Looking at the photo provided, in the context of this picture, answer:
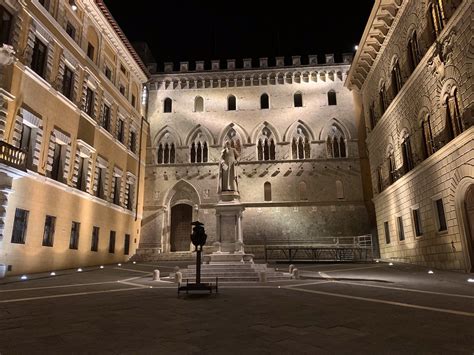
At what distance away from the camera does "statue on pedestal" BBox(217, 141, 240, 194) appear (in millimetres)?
15734

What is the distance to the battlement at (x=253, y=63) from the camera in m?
32.3

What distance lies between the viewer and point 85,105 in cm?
2228

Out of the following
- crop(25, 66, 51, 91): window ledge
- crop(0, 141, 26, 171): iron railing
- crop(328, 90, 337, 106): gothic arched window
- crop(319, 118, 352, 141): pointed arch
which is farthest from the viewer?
crop(328, 90, 337, 106): gothic arched window

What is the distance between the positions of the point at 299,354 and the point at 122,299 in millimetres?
5560

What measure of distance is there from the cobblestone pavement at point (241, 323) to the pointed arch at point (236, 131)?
23.6 metres

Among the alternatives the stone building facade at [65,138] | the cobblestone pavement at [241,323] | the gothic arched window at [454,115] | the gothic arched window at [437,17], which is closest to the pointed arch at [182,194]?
the stone building facade at [65,138]

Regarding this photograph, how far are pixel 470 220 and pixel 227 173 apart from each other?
384 inches

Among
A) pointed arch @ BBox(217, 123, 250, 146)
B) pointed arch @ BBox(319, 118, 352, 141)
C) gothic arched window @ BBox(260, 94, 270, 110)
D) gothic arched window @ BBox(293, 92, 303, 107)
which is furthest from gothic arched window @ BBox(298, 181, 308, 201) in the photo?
gothic arched window @ BBox(260, 94, 270, 110)

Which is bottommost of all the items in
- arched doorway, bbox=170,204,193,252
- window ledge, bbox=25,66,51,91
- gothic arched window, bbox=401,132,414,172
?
arched doorway, bbox=170,204,193,252

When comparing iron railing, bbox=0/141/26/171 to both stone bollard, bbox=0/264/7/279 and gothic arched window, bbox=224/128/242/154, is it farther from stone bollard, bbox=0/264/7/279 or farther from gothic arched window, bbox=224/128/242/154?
gothic arched window, bbox=224/128/242/154

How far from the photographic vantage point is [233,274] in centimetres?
1305

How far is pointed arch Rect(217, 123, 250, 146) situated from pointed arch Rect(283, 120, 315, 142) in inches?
133

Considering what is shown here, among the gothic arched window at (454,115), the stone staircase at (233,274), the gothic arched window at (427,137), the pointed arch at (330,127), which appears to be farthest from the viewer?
the pointed arch at (330,127)

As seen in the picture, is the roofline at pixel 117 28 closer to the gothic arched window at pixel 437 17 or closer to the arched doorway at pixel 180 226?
the arched doorway at pixel 180 226
